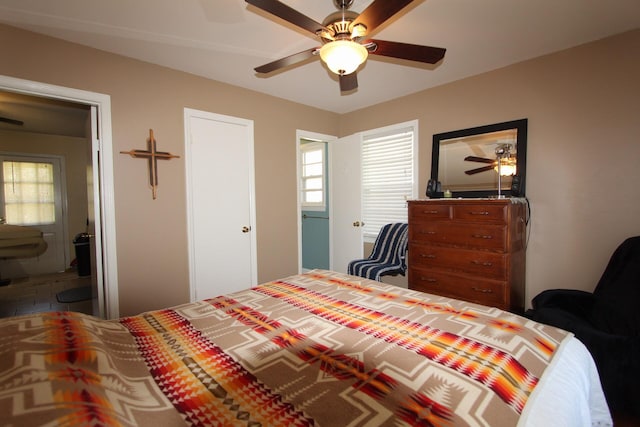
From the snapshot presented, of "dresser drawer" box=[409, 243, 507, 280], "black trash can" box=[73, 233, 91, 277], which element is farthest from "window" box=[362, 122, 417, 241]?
"black trash can" box=[73, 233, 91, 277]

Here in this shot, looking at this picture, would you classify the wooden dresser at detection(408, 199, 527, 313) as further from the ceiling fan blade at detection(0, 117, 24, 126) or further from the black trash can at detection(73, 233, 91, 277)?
the ceiling fan blade at detection(0, 117, 24, 126)

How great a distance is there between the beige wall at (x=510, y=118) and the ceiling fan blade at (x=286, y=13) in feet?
6.14

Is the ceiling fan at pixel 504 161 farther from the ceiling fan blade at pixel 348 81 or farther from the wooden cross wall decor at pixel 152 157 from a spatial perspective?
the wooden cross wall decor at pixel 152 157

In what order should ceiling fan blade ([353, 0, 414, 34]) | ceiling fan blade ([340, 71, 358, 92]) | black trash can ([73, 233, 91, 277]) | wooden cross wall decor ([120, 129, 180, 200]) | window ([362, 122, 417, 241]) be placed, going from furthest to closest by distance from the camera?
black trash can ([73, 233, 91, 277]) < window ([362, 122, 417, 241]) < wooden cross wall decor ([120, 129, 180, 200]) < ceiling fan blade ([340, 71, 358, 92]) < ceiling fan blade ([353, 0, 414, 34])

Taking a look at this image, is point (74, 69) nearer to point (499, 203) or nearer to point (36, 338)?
point (36, 338)

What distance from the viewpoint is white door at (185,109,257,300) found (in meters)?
3.05

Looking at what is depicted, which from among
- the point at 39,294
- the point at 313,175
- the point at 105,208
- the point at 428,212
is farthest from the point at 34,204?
the point at 428,212

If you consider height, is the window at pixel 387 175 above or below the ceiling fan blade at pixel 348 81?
below

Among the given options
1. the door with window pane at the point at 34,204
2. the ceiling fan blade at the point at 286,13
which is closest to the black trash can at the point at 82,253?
the door with window pane at the point at 34,204

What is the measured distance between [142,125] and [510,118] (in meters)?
3.45

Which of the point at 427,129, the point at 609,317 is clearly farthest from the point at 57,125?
the point at 609,317

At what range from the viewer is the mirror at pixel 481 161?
9.08 ft

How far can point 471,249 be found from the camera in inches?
102

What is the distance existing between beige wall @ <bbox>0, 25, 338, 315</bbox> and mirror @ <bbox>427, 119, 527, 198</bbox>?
210cm
